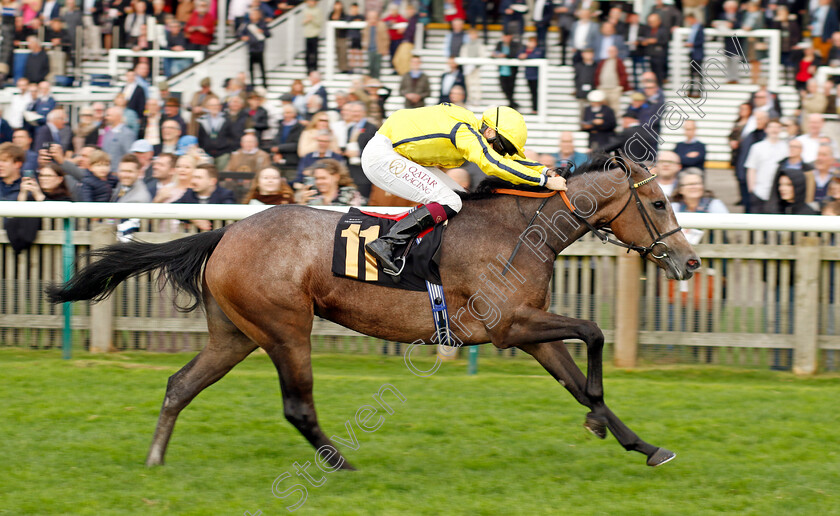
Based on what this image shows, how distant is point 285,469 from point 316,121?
508 centimetres

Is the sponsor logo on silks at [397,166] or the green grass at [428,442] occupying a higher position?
the sponsor logo on silks at [397,166]

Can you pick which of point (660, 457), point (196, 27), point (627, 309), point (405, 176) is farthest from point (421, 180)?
point (196, 27)

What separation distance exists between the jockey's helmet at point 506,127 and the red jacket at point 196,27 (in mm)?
9813

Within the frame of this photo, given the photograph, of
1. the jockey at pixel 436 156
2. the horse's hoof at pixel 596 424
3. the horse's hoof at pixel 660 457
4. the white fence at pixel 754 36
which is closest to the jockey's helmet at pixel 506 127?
the jockey at pixel 436 156

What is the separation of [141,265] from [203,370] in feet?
2.30

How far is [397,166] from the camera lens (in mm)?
5117

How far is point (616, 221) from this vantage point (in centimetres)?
518

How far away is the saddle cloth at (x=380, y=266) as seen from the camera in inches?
197

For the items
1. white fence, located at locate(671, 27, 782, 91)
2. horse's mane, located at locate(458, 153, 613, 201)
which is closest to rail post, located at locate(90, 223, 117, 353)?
horse's mane, located at locate(458, 153, 613, 201)

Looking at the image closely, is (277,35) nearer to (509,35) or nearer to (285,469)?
(509,35)

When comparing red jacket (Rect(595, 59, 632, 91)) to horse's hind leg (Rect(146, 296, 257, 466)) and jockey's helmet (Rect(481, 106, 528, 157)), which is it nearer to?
jockey's helmet (Rect(481, 106, 528, 157))

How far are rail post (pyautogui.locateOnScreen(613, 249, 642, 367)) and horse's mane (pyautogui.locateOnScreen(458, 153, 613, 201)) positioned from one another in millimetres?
1904

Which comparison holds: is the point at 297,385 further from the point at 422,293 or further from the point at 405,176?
the point at 405,176

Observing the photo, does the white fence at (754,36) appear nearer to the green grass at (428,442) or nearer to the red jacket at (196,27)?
the green grass at (428,442)
